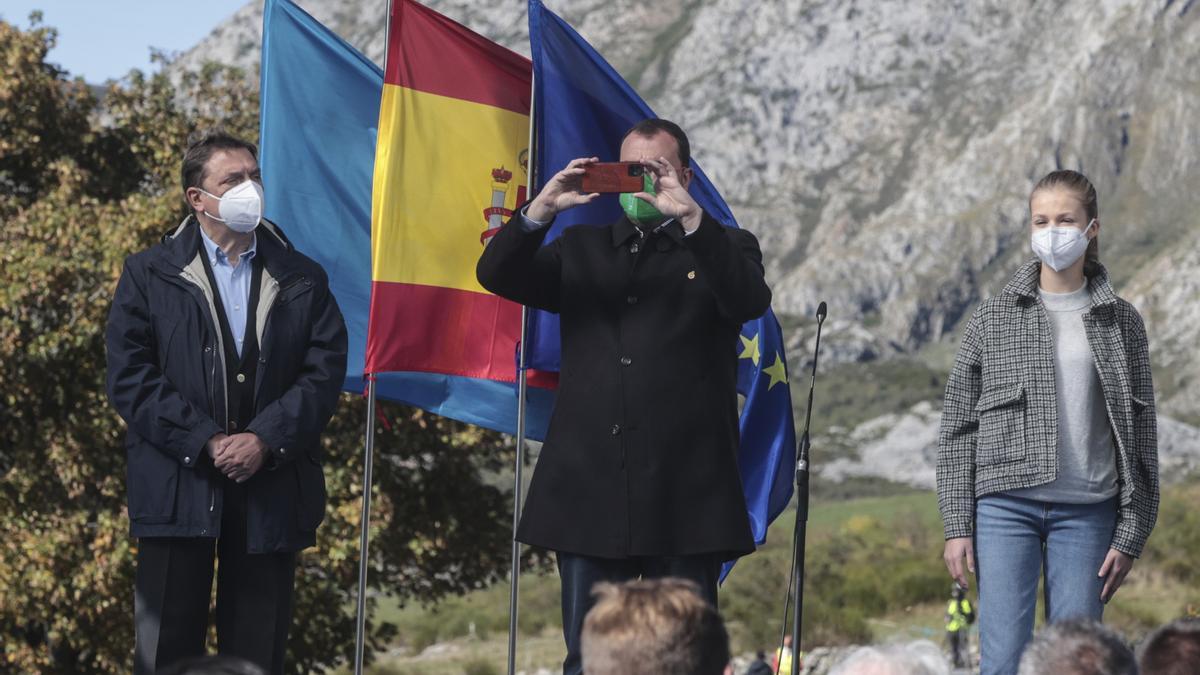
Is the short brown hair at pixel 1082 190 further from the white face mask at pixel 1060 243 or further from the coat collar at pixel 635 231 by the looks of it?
the coat collar at pixel 635 231

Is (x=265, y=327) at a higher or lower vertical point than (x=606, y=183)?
lower

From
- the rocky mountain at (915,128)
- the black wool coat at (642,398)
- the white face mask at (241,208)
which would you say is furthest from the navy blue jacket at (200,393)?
the rocky mountain at (915,128)

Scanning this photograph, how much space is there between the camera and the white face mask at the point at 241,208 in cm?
551

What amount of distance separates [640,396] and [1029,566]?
1441 millimetres

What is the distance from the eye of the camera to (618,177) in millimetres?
5152

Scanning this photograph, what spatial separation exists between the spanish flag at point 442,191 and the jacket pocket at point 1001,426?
8.29 ft

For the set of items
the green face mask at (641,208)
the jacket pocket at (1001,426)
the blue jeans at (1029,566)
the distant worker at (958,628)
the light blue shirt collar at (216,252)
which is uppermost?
the green face mask at (641,208)

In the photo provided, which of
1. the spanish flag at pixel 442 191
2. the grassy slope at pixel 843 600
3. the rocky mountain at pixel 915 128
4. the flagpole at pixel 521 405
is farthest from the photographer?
the rocky mountain at pixel 915 128

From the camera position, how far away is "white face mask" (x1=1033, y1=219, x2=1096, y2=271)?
543 centimetres

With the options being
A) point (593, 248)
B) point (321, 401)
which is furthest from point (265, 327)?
point (593, 248)

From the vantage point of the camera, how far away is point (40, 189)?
17.3 metres

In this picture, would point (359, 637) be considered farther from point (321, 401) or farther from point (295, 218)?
point (295, 218)

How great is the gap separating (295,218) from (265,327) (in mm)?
2469

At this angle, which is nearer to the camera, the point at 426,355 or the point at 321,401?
the point at 321,401
